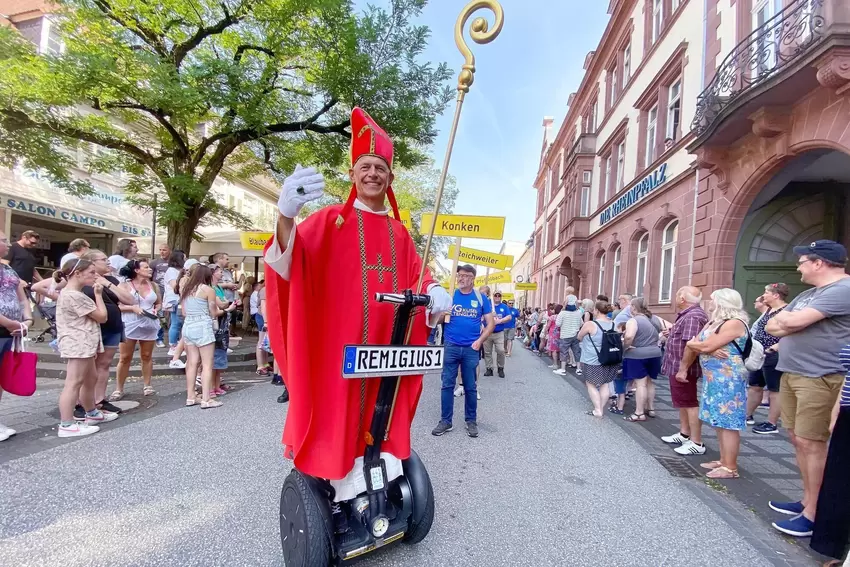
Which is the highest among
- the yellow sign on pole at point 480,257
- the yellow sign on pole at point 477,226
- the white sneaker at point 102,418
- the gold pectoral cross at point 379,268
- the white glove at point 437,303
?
the yellow sign on pole at point 477,226

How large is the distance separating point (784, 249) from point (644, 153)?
Answer: 5633 mm

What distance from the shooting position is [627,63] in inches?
645

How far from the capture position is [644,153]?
545 inches

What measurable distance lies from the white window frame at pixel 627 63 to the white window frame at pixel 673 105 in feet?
12.9

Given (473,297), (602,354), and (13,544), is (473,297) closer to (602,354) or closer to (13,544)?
(602,354)

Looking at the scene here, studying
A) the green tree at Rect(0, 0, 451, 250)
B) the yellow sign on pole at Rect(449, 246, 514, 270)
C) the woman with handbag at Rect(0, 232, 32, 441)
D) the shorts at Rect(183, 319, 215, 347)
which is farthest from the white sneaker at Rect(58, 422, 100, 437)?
the yellow sign on pole at Rect(449, 246, 514, 270)

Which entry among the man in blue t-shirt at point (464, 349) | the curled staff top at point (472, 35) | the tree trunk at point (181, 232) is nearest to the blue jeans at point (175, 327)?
the tree trunk at point (181, 232)

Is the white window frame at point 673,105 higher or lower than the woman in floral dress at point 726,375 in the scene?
higher

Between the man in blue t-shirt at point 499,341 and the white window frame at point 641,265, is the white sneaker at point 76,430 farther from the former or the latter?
the white window frame at point 641,265

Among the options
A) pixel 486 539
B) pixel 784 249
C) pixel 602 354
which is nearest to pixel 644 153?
pixel 784 249

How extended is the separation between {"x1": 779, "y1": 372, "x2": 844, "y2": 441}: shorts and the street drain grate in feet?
3.78

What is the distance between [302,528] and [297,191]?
144 centimetres

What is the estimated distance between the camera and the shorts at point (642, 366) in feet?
19.1

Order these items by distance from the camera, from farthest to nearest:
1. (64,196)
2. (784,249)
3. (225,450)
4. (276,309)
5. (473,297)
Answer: (64,196), (784,249), (473,297), (225,450), (276,309)
